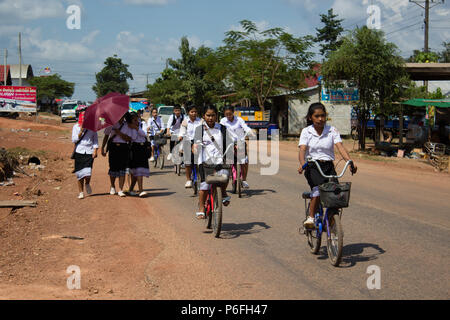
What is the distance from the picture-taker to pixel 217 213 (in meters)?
7.48

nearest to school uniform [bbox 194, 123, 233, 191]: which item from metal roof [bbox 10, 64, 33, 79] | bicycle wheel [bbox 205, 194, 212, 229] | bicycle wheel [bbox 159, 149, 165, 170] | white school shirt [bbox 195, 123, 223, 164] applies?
white school shirt [bbox 195, 123, 223, 164]

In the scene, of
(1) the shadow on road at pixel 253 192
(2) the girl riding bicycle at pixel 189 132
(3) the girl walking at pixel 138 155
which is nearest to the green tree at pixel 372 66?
(1) the shadow on road at pixel 253 192

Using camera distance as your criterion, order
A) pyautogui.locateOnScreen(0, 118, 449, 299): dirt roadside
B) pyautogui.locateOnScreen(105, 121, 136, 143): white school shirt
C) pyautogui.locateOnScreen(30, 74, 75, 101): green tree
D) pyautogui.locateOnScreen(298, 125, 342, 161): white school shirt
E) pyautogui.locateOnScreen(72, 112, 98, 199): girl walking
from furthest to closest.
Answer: pyautogui.locateOnScreen(30, 74, 75, 101): green tree → pyautogui.locateOnScreen(105, 121, 136, 143): white school shirt → pyautogui.locateOnScreen(72, 112, 98, 199): girl walking → pyautogui.locateOnScreen(298, 125, 342, 161): white school shirt → pyautogui.locateOnScreen(0, 118, 449, 299): dirt roadside

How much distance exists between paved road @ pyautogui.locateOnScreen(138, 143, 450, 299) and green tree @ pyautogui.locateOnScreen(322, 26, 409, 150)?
11.2 m

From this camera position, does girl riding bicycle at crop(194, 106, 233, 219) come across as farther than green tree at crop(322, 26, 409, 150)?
No

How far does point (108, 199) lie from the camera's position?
11125 mm

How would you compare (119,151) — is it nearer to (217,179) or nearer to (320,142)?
(217,179)

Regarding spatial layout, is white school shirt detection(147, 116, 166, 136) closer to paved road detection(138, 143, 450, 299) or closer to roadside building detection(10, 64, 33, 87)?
paved road detection(138, 143, 450, 299)

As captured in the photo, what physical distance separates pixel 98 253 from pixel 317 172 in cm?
316

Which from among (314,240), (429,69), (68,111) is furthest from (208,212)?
(68,111)

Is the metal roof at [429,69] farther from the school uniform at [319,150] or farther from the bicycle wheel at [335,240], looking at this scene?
the bicycle wheel at [335,240]

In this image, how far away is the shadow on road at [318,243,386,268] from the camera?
20.7ft

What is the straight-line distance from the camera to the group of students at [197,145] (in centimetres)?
646

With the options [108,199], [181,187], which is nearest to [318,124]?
[108,199]
